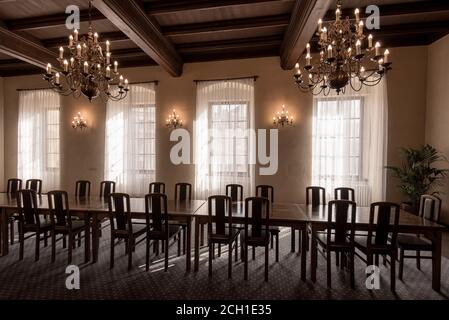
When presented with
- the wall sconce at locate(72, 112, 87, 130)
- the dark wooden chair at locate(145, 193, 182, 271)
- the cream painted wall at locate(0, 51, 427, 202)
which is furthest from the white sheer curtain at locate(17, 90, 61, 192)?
the dark wooden chair at locate(145, 193, 182, 271)

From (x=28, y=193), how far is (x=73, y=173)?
11.4ft

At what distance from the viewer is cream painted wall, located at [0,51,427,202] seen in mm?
5102

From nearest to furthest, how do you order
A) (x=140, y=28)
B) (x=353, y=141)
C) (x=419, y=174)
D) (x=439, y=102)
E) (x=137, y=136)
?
(x=140, y=28), (x=419, y=174), (x=439, y=102), (x=353, y=141), (x=137, y=136)

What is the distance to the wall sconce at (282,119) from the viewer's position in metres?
5.45

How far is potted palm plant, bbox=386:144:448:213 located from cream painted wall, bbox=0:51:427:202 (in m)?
0.54

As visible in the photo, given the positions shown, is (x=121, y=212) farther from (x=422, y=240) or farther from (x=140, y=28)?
(x=422, y=240)

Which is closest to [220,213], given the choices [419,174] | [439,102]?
[419,174]

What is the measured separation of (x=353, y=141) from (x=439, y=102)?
5.46 ft

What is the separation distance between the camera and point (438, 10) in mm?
3754

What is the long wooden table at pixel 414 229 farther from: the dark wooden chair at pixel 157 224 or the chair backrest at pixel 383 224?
the dark wooden chair at pixel 157 224

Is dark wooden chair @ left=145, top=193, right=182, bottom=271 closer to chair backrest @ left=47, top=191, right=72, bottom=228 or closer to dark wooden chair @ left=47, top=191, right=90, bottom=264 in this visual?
dark wooden chair @ left=47, top=191, right=90, bottom=264

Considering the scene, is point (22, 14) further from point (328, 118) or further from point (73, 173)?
point (328, 118)

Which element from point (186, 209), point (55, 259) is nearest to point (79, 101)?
point (55, 259)

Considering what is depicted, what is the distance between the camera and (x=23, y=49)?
182 inches
